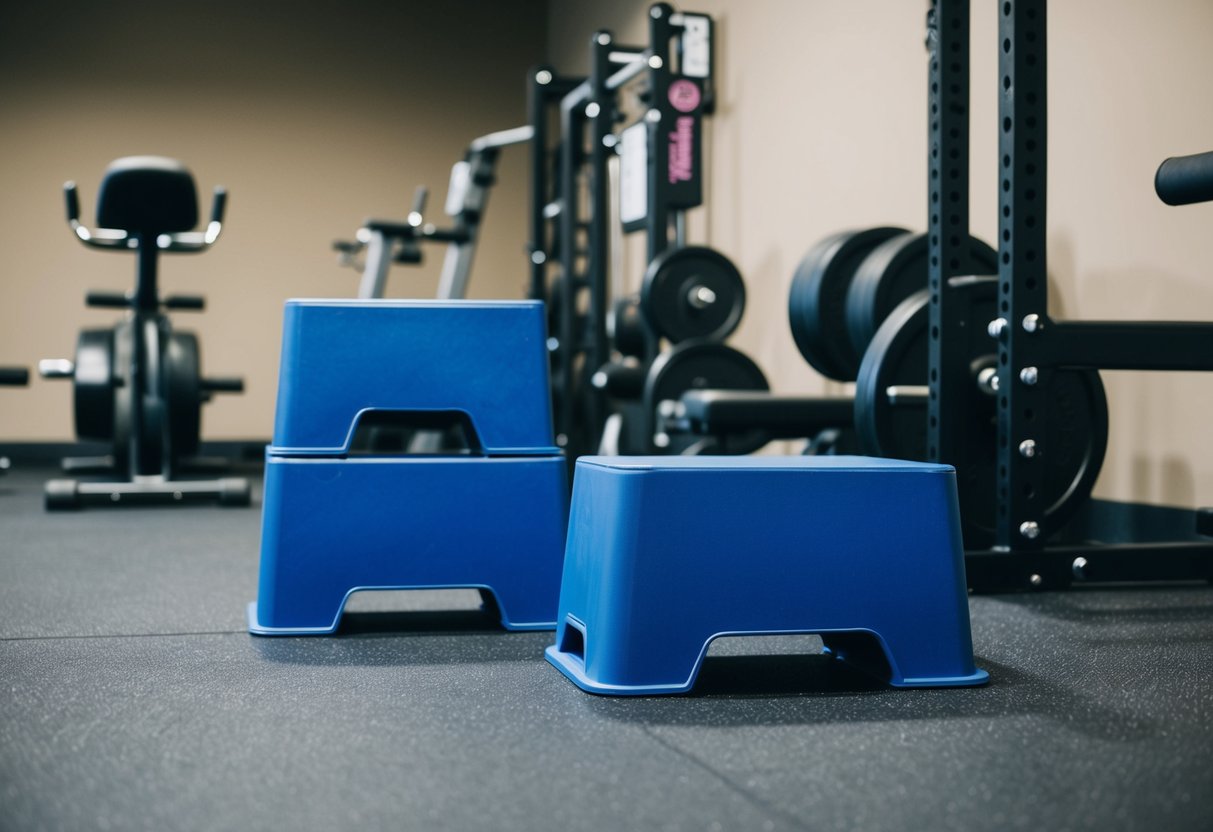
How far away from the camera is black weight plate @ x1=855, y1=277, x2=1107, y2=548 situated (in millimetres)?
2281

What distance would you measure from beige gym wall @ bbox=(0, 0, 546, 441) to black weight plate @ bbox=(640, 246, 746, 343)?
3.39m

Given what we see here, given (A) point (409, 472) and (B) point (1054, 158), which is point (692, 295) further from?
(A) point (409, 472)

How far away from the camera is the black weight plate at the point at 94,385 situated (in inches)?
187

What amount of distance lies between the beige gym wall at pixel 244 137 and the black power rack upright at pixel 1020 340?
5.28 m

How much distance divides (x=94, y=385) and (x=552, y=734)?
13.1ft

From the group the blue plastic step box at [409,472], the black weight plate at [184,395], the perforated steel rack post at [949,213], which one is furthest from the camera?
the black weight plate at [184,395]

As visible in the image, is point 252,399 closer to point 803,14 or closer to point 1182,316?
point 803,14

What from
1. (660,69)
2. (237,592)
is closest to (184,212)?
(660,69)

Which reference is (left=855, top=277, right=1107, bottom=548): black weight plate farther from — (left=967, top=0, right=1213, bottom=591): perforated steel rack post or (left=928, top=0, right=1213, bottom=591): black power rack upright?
(left=967, top=0, right=1213, bottom=591): perforated steel rack post

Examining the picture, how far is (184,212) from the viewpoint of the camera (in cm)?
398

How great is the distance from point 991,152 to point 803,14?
4.51 ft

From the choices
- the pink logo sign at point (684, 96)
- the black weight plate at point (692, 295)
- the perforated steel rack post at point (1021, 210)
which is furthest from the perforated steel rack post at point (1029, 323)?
the pink logo sign at point (684, 96)

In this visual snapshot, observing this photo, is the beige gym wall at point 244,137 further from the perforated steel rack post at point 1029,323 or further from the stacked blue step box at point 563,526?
the perforated steel rack post at point 1029,323

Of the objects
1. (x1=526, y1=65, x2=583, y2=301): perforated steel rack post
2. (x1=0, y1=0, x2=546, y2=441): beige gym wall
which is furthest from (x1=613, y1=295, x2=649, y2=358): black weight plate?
(x1=0, y1=0, x2=546, y2=441): beige gym wall
